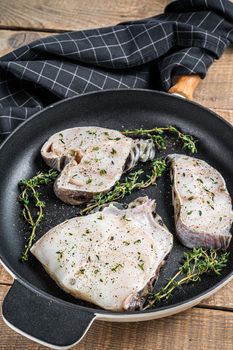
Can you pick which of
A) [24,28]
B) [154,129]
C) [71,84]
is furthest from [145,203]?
[24,28]

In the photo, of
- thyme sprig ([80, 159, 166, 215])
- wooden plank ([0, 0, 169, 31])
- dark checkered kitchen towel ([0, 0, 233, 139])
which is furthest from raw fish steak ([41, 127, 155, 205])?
wooden plank ([0, 0, 169, 31])

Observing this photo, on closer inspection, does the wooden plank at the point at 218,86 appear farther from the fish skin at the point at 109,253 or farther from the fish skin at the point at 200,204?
the fish skin at the point at 109,253

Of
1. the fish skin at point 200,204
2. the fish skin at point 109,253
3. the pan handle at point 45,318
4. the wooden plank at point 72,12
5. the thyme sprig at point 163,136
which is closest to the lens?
the pan handle at point 45,318

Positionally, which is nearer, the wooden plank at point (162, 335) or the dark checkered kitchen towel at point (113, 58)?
the wooden plank at point (162, 335)

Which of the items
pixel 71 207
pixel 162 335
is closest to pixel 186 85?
pixel 71 207

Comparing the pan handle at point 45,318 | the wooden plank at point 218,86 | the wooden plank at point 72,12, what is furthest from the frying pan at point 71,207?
the wooden plank at point 72,12

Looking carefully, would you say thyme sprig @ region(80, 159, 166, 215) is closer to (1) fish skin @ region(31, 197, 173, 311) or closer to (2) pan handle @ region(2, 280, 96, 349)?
(1) fish skin @ region(31, 197, 173, 311)
